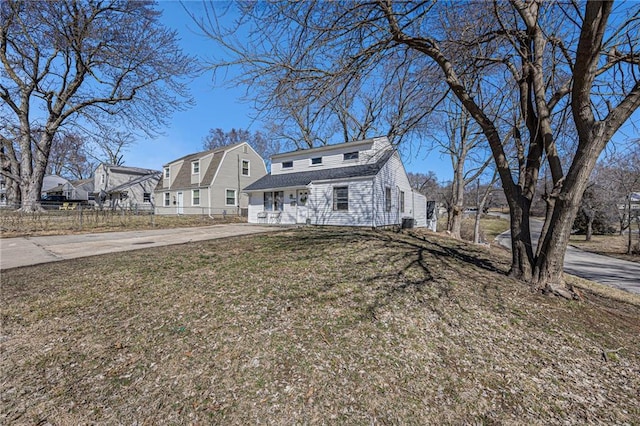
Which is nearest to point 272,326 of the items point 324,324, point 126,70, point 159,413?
point 324,324

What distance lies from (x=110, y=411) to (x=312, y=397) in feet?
4.96

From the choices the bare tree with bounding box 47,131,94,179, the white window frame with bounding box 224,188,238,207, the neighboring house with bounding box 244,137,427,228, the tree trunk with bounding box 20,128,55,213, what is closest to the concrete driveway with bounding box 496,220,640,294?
the neighboring house with bounding box 244,137,427,228

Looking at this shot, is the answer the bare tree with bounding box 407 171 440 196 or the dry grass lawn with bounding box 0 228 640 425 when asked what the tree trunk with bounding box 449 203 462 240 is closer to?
the dry grass lawn with bounding box 0 228 640 425

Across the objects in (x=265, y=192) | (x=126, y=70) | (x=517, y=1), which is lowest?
(x=265, y=192)

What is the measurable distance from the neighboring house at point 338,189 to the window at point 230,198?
559 centimetres

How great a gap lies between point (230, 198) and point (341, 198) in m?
12.2

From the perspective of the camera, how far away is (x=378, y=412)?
1.92 metres

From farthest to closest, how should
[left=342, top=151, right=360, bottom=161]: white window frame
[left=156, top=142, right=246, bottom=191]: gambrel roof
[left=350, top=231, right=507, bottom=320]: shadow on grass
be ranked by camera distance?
[left=156, top=142, right=246, bottom=191]: gambrel roof → [left=342, top=151, right=360, bottom=161]: white window frame → [left=350, top=231, right=507, bottom=320]: shadow on grass

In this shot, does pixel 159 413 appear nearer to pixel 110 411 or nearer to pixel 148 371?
pixel 110 411

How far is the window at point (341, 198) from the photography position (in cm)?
1325

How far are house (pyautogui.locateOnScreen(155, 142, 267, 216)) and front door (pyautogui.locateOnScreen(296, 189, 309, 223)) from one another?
25.1 ft

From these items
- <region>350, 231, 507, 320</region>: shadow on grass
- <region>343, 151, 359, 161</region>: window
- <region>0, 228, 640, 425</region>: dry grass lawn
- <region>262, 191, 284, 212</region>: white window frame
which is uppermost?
<region>343, 151, 359, 161</region>: window

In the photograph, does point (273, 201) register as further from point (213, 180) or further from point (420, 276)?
point (420, 276)

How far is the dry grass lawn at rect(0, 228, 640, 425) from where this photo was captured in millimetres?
1945
